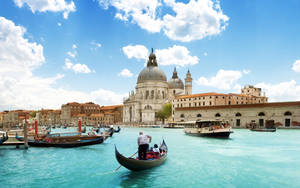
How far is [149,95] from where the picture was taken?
3248 inches

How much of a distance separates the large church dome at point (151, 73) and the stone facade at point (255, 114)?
29105 mm

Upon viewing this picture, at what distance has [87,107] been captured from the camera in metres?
108

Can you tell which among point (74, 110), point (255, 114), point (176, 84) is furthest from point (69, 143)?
point (74, 110)

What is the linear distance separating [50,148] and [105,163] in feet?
26.3

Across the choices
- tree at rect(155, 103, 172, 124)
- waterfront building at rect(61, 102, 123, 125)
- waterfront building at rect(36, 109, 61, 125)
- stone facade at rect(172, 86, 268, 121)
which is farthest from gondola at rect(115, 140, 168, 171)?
waterfront building at rect(36, 109, 61, 125)

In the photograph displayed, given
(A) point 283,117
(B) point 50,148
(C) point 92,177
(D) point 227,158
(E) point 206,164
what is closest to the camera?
(C) point 92,177

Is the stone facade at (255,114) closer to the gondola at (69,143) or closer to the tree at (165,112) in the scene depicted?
the tree at (165,112)

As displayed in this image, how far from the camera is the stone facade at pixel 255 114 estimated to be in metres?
43.5

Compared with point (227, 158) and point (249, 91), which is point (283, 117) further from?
point (249, 91)

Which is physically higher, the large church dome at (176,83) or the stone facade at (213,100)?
the large church dome at (176,83)

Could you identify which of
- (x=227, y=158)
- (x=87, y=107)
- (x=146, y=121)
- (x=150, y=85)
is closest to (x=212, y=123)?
(x=227, y=158)

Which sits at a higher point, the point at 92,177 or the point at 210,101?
the point at 210,101

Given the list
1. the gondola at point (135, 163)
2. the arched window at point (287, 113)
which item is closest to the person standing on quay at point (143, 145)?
the gondola at point (135, 163)

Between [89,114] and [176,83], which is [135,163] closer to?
[176,83]
